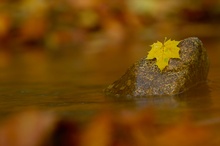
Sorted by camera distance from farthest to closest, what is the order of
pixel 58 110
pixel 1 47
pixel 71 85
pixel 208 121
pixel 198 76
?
pixel 1 47, pixel 71 85, pixel 198 76, pixel 58 110, pixel 208 121

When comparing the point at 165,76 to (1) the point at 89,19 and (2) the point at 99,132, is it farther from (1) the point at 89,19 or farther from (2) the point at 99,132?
(1) the point at 89,19

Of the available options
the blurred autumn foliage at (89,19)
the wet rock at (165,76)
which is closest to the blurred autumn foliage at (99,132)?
the wet rock at (165,76)

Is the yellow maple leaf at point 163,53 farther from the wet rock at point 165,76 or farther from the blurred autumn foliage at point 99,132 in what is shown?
the blurred autumn foliage at point 99,132

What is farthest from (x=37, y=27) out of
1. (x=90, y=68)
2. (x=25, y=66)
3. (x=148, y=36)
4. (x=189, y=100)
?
(x=189, y=100)

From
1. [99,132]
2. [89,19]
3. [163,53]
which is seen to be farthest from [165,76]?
[89,19]

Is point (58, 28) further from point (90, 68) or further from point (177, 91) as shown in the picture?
point (177, 91)

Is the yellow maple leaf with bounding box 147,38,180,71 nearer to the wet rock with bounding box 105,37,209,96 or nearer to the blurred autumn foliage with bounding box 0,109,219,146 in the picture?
the wet rock with bounding box 105,37,209,96
